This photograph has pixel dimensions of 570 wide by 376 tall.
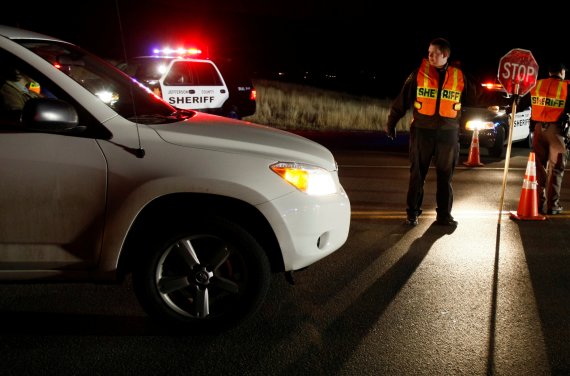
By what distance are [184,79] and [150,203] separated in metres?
11.0

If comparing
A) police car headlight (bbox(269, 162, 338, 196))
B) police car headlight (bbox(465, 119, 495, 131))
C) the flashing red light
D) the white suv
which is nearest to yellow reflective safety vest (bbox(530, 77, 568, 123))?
police car headlight (bbox(269, 162, 338, 196))

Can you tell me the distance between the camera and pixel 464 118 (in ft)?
43.1

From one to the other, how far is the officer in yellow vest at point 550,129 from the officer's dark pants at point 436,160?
1311mm

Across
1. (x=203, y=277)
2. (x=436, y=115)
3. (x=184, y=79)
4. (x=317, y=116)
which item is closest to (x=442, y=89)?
(x=436, y=115)

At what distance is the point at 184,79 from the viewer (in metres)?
14.4

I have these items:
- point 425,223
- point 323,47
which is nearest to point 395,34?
point 323,47

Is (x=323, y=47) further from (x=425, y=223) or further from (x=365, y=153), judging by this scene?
(x=425, y=223)

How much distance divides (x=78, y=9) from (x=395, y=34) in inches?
1433

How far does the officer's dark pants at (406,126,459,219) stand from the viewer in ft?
22.5

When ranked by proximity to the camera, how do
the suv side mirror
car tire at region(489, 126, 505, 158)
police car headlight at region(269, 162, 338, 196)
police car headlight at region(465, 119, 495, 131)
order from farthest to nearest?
car tire at region(489, 126, 505, 158)
police car headlight at region(465, 119, 495, 131)
police car headlight at region(269, 162, 338, 196)
the suv side mirror

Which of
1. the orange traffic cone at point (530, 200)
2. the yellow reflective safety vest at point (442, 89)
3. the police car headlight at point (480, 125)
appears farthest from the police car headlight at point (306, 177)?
the police car headlight at point (480, 125)

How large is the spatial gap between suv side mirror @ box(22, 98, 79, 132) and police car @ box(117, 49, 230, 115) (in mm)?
10535

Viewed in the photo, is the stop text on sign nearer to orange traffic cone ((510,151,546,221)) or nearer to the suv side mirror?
orange traffic cone ((510,151,546,221))

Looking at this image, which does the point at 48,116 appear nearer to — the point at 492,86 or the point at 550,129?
the point at 550,129
